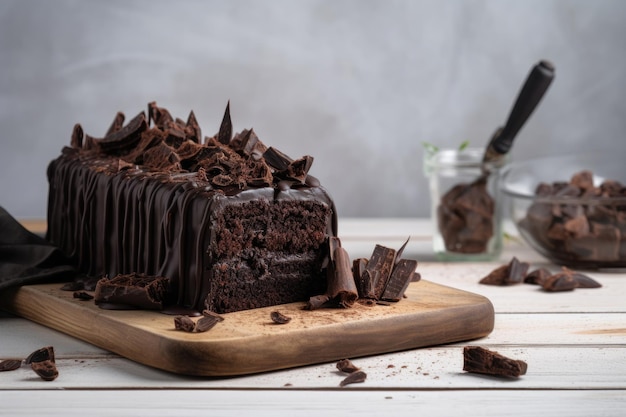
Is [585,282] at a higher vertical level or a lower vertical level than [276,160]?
lower

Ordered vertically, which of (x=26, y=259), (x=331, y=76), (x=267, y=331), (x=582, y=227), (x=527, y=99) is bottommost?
(x=267, y=331)

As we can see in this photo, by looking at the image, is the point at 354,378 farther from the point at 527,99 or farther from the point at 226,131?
the point at 527,99

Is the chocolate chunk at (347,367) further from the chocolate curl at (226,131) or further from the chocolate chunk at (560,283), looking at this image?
the chocolate chunk at (560,283)

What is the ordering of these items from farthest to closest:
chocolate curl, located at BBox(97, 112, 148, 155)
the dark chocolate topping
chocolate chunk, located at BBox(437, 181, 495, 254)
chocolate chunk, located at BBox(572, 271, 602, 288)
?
chocolate chunk, located at BBox(437, 181, 495, 254)
chocolate chunk, located at BBox(572, 271, 602, 288)
chocolate curl, located at BBox(97, 112, 148, 155)
the dark chocolate topping

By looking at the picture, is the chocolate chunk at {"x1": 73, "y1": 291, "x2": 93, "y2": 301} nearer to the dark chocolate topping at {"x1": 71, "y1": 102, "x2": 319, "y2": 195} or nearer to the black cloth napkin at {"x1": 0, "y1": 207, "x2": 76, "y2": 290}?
the black cloth napkin at {"x1": 0, "y1": 207, "x2": 76, "y2": 290}

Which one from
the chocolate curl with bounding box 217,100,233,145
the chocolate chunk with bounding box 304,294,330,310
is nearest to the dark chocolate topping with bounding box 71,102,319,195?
the chocolate curl with bounding box 217,100,233,145

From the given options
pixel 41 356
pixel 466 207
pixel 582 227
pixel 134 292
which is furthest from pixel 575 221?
pixel 41 356
